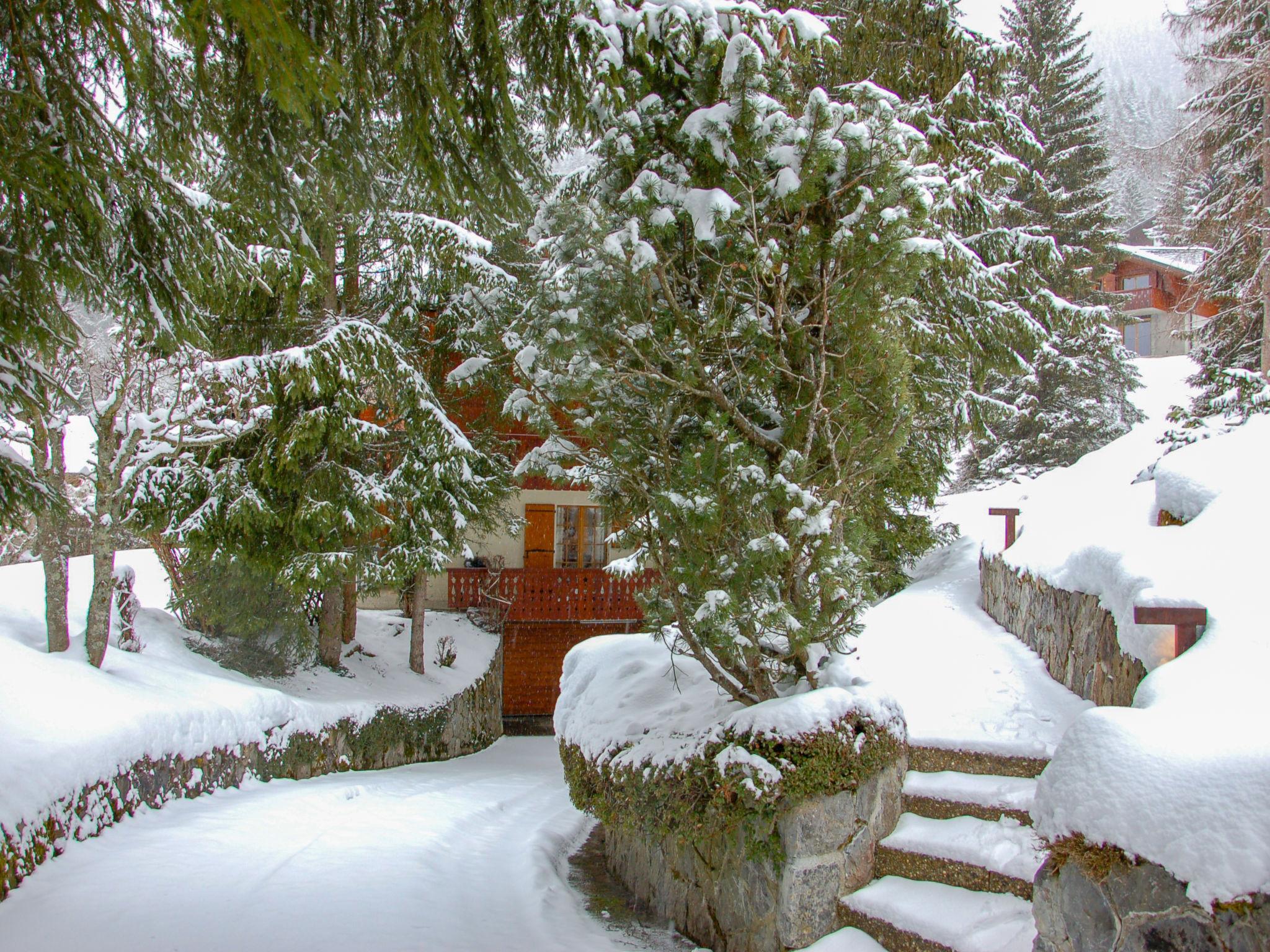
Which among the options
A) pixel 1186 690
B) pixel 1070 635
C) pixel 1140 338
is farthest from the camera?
pixel 1140 338

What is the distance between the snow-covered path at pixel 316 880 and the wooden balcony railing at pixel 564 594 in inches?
224

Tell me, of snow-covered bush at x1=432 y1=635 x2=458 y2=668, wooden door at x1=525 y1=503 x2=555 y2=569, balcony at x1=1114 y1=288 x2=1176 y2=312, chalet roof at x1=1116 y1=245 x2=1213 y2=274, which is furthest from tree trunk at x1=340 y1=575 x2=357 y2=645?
balcony at x1=1114 y1=288 x2=1176 y2=312

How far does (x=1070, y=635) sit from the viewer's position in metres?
5.82

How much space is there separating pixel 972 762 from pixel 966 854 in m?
0.86

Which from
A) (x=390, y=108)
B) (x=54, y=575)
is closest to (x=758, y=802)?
(x=390, y=108)

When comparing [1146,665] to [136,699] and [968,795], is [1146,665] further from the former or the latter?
[136,699]

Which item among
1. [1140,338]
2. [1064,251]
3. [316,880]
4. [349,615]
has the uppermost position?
[1140,338]

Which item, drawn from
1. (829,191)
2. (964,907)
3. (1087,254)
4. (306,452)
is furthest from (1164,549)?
(1087,254)

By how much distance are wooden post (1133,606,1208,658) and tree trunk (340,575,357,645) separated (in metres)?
10.3

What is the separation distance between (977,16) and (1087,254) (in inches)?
394

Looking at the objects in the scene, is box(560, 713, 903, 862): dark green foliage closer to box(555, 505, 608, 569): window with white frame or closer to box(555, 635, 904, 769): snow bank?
box(555, 635, 904, 769): snow bank

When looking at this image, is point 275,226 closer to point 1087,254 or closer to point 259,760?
point 259,760

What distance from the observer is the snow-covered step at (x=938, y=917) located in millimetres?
3607

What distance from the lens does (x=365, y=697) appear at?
10539mm
